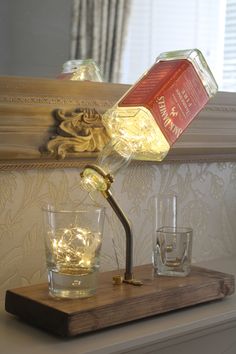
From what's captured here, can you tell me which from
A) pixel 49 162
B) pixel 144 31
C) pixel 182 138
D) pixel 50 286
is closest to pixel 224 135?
pixel 182 138

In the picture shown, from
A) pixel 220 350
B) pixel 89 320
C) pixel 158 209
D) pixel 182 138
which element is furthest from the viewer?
pixel 182 138

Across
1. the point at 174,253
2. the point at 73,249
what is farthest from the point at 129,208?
the point at 73,249

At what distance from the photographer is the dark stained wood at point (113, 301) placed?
30.0 inches

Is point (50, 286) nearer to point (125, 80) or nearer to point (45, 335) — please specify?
point (45, 335)

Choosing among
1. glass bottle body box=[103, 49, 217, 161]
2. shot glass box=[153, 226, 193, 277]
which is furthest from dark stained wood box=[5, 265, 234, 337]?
glass bottle body box=[103, 49, 217, 161]

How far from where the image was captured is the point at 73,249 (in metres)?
0.84

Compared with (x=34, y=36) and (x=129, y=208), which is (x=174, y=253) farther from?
(x=34, y=36)

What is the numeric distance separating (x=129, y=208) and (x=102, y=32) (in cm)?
29

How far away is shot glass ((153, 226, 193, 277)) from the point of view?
95cm

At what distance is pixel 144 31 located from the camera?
1.10m

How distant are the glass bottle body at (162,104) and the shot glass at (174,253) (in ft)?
A: 0.41

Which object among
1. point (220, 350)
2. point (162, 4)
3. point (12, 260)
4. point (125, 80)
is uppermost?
point (162, 4)

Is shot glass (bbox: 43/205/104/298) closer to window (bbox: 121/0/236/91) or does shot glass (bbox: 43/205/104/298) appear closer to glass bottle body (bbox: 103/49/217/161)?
glass bottle body (bbox: 103/49/217/161)

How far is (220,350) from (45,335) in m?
0.25
